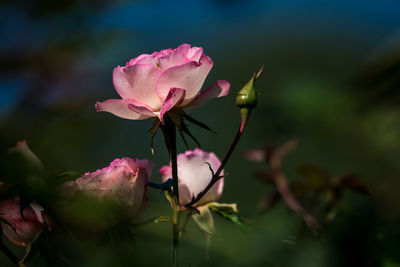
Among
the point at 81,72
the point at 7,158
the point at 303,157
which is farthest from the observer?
the point at 303,157

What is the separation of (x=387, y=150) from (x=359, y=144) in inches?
3.9

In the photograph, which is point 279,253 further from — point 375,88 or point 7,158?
point 7,158

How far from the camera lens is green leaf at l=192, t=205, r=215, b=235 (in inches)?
17.4

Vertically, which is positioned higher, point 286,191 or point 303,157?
point 286,191

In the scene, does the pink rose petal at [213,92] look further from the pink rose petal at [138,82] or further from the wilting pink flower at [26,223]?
the wilting pink flower at [26,223]

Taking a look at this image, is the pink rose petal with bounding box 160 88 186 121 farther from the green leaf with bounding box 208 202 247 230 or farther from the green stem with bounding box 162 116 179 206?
the green leaf with bounding box 208 202 247 230

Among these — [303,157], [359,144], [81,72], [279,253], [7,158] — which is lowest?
[303,157]

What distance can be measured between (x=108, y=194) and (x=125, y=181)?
0.22 ft

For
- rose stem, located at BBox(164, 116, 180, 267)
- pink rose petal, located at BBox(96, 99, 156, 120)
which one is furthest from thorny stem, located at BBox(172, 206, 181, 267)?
pink rose petal, located at BBox(96, 99, 156, 120)

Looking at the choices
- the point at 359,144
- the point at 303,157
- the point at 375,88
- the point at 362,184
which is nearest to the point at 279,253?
the point at 362,184

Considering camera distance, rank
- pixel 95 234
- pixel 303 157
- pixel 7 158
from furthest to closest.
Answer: pixel 303 157
pixel 95 234
pixel 7 158

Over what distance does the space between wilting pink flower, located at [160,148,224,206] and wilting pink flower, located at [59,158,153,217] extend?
0.06 meters

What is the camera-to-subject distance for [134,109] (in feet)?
1.26

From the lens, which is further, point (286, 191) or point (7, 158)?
point (286, 191)
